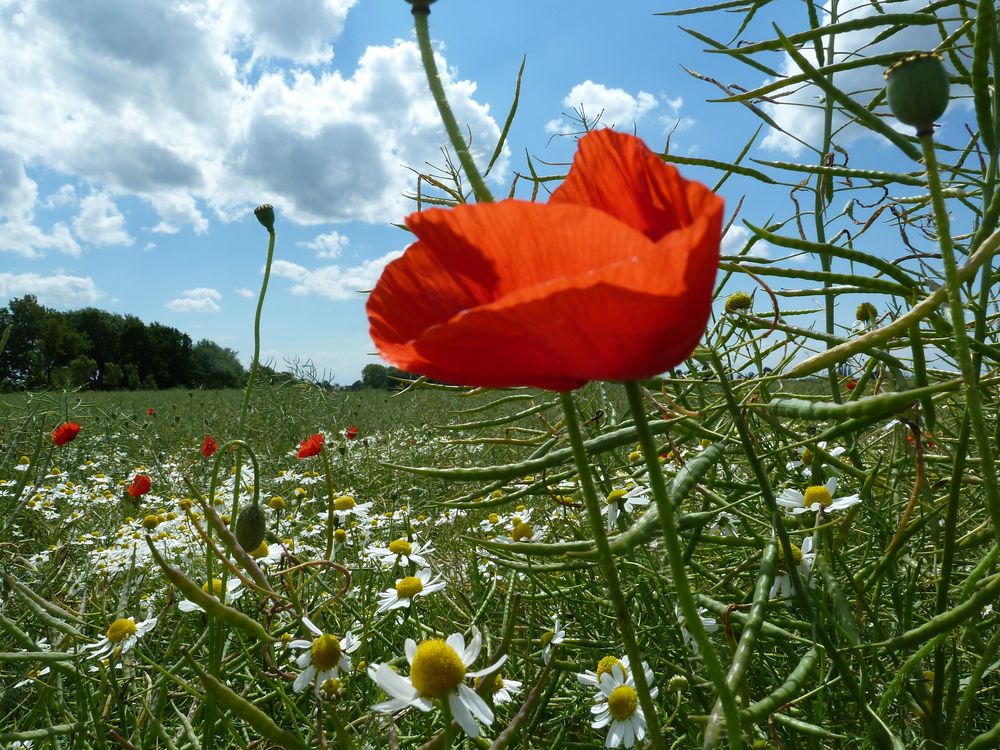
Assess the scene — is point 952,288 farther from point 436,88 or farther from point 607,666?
point 607,666

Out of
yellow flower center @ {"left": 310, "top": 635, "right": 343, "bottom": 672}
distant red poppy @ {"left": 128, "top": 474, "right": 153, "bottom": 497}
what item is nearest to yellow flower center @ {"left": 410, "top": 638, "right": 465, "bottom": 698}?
yellow flower center @ {"left": 310, "top": 635, "right": 343, "bottom": 672}

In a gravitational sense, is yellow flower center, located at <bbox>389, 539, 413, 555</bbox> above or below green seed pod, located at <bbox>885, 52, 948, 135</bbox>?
below

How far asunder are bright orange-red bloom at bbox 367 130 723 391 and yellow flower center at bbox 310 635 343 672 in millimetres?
474

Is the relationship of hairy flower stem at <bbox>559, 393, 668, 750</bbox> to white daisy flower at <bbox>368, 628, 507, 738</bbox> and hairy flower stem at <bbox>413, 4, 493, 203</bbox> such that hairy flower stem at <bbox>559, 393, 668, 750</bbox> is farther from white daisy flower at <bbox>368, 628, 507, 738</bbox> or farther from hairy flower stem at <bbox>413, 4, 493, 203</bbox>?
white daisy flower at <bbox>368, 628, 507, 738</bbox>

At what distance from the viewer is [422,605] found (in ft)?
3.75

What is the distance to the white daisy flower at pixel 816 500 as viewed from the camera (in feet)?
2.33

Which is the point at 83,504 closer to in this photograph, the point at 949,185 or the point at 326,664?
the point at 326,664

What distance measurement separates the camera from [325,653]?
71 cm

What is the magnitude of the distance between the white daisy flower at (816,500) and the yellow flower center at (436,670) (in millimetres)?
384

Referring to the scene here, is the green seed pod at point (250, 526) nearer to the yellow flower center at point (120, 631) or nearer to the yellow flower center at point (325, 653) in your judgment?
the yellow flower center at point (325, 653)

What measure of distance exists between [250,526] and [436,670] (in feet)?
0.77

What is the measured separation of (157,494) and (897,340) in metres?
2.50

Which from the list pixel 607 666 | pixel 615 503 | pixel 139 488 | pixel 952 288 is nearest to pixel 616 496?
pixel 615 503

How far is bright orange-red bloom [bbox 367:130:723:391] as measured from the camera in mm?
237
